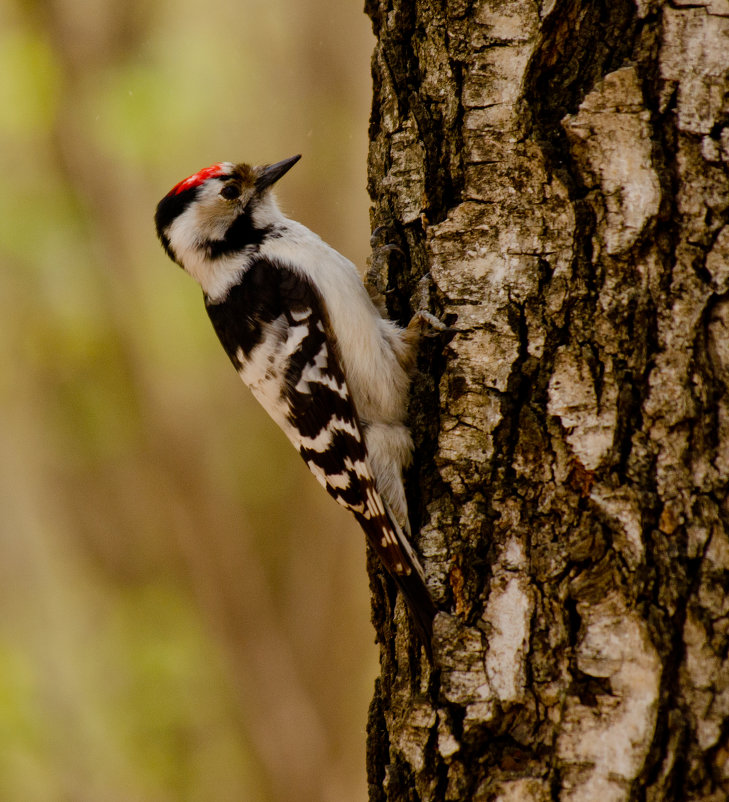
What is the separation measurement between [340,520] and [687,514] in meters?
3.86

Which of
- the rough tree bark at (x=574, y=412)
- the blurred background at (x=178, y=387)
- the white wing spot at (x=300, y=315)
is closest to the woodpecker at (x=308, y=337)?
the white wing spot at (x=300, y=315)

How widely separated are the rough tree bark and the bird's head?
4.11 feet

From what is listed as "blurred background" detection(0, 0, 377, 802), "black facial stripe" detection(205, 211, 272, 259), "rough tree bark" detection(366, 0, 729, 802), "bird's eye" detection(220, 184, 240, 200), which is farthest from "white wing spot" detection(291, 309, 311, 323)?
"blurred background" detection(0, 0, 377, 802)

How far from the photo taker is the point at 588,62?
2.03 meters

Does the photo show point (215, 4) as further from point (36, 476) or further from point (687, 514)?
point (687, 514)

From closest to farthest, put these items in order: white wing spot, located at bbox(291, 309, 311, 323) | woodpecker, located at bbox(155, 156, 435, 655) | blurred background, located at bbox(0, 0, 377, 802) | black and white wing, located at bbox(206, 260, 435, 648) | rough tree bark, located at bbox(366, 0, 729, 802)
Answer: rough tree bark, located at bbox(366, 0, 729, 802)
woodpecker, located at bbox(155, 156, 435, 655)
black and white wing, located at bbox(206, 260, 435, 648)
white wing spot, located at bbox(291, 309, 311, 323)
blurred background, located at bbox(0, 0, 377, 802)

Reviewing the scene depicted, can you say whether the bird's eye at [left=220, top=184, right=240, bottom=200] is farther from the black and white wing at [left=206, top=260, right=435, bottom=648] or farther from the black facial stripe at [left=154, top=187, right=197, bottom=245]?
the black and white wing at [left=206, top=260, right=435, bottom=648]

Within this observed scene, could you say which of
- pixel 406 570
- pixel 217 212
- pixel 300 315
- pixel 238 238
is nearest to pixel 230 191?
pixel 217 212

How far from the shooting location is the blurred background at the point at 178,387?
208 inches

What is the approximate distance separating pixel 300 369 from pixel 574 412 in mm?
1259

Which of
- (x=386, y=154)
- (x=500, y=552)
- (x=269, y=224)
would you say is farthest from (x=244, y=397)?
(x=500, y=552)

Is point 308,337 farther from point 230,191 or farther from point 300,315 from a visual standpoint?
point 230,191

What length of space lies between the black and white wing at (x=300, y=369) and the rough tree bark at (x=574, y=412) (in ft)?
1.84

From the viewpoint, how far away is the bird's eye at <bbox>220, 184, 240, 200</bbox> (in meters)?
3.38
